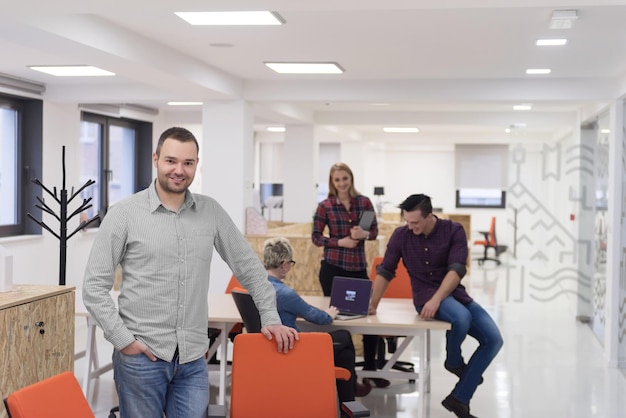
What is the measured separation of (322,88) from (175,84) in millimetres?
1668

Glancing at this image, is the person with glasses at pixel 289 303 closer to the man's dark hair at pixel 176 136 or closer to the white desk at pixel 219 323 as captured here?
the white desk at pixel 219 323

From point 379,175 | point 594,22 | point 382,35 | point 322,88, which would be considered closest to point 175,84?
point 322,88

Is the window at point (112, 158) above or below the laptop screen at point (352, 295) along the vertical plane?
above

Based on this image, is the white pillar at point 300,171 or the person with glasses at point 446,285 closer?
the person with glasses at point 446,285

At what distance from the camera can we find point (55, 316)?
3746mm

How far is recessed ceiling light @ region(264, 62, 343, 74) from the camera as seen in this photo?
23.9 ft

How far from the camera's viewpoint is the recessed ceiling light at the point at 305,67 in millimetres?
7281

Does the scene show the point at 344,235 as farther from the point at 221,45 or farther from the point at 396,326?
the point at 221,45

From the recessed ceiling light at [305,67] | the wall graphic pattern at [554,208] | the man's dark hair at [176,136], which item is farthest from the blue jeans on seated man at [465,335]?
the wall graphic pattern at [554,208]

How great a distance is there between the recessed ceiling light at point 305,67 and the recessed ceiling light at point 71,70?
1.59 m

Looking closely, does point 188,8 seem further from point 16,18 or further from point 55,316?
point 55,316

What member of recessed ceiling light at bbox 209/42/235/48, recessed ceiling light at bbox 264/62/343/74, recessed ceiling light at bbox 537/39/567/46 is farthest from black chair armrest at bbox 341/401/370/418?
recessed ceiling light at bbox 264/62/343/74

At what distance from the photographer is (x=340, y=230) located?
20.3ft

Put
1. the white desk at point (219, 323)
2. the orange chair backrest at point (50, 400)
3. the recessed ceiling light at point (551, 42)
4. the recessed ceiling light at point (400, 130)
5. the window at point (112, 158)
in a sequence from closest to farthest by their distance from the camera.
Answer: the orange chair backrest at point (50, 400), the white desk at point (219, 323), the recessed ceiling light at point (551, 42), the window at point (112, 158), the recessed ceiling light at point (400, 130)
